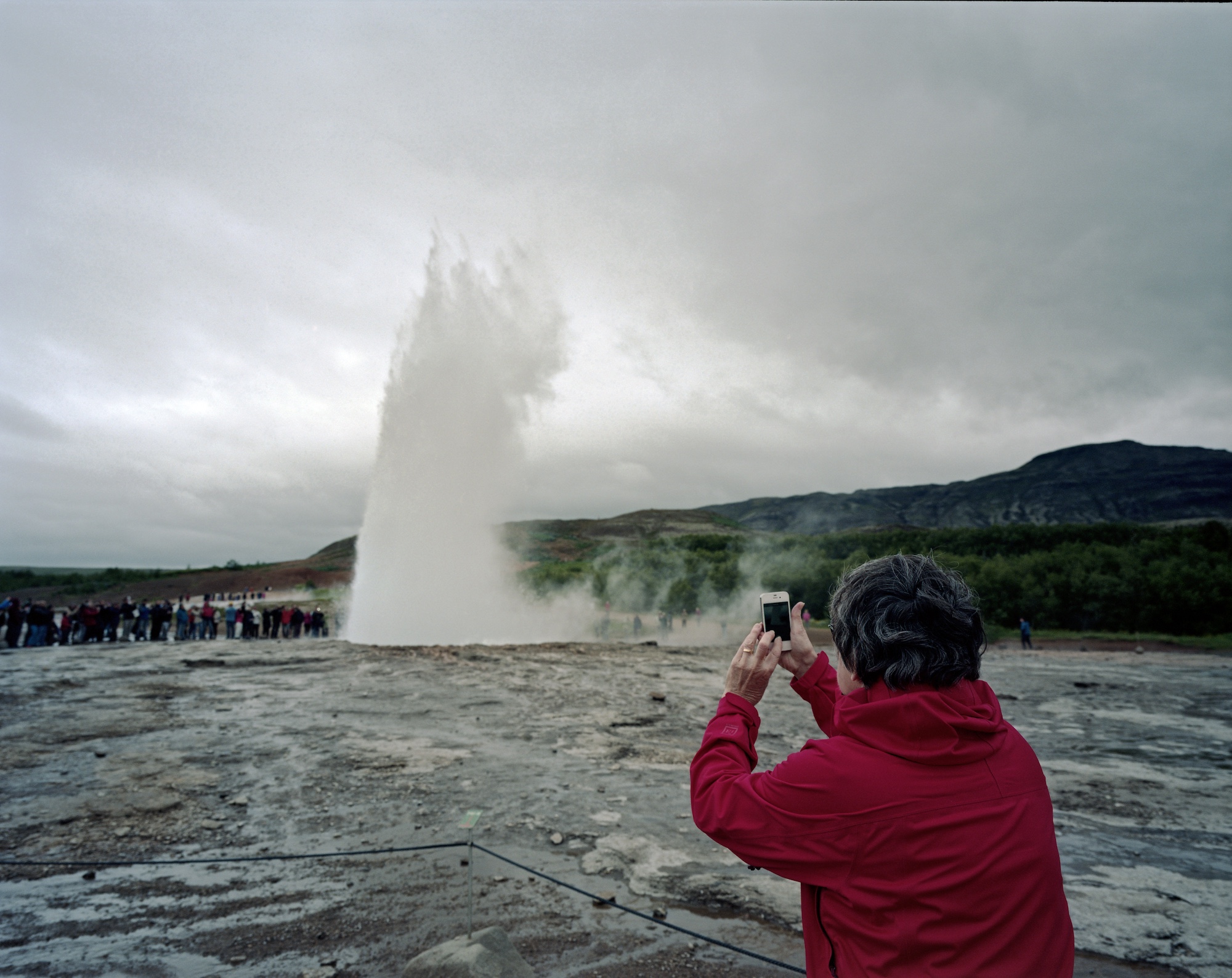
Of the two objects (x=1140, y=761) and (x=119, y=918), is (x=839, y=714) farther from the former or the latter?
(x=1140, y=761)

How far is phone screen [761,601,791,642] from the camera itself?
2.05 meters

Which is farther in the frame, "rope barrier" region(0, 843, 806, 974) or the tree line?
the tree line

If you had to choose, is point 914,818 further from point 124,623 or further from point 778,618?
point 124,623

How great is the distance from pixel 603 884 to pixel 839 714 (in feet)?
17.4

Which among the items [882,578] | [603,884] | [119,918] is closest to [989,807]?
[882,578]

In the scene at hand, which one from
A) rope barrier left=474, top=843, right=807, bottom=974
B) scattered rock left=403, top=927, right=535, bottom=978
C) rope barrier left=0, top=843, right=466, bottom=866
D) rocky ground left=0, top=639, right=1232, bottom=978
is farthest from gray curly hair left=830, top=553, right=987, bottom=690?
rope barrier left=0, top=843, right=466, bottom=866

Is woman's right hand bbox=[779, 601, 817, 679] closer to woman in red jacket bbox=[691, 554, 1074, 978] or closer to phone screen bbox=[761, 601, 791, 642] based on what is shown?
phone screen bbox=[761, 601, 791, 642]

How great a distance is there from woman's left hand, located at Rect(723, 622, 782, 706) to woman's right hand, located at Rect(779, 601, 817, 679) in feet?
0.52

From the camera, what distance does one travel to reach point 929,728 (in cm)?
144

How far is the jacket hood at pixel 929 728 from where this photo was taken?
1426mm

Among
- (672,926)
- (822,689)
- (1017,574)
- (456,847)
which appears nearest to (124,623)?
(456,847)

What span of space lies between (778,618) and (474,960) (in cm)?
332

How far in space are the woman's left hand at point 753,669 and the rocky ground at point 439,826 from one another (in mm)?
3729

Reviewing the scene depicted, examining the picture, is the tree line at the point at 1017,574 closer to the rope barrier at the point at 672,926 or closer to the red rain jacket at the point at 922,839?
the rope barrier at the point at 672,926
